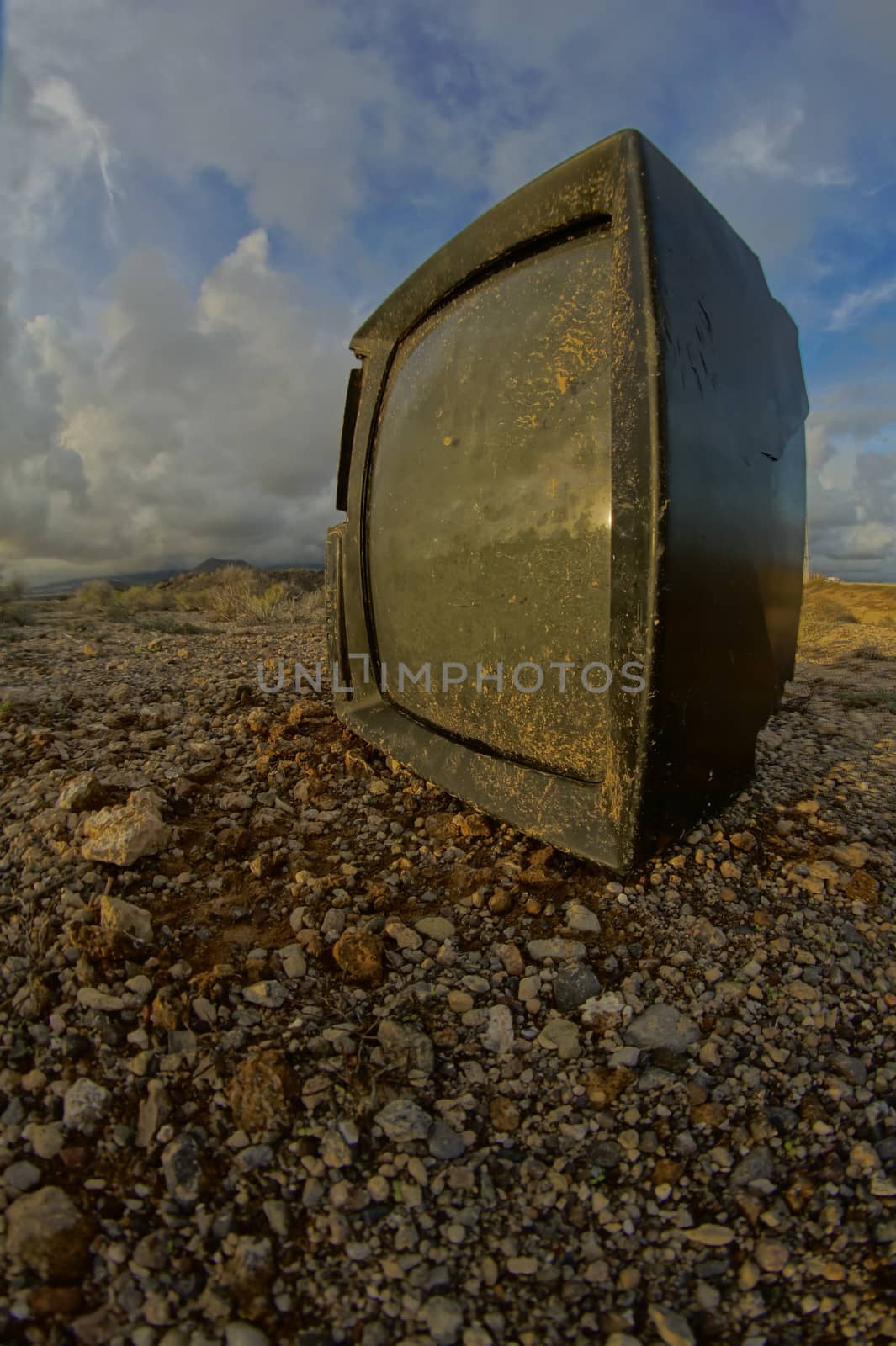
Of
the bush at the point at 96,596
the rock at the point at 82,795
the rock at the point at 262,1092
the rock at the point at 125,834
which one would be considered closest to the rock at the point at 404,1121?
the rock at the point at 262,1092

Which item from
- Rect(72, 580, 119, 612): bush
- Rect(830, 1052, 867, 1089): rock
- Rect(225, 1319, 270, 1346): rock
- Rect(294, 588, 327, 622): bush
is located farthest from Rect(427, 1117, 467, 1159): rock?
Rect(72, 580, 119, 612): bush

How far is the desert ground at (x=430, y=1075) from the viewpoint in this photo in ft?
2.27

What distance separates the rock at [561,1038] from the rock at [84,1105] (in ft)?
2.13

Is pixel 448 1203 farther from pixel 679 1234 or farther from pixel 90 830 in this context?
pixel 90 830

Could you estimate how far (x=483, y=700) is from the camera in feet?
4.69

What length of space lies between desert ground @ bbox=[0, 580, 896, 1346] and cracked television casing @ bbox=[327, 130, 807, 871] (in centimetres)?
24

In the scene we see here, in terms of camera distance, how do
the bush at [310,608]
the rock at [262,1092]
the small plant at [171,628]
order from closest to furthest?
the rock at [262,1092] → the small plant at [171,628] → the bush at [310,608]

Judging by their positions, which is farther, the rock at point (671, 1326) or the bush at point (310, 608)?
the bush at point (310, 608)

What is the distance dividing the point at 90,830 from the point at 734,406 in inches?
64.4

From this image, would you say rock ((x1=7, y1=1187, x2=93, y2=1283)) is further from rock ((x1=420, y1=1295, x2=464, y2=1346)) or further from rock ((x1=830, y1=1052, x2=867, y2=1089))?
rock ((x1=830, y1=1052, x2=867, y2=1089))

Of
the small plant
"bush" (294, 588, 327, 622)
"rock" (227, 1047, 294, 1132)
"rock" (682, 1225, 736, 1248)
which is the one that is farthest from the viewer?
"bush" (294, 588, 327, 622)

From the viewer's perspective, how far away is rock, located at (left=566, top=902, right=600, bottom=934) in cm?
125

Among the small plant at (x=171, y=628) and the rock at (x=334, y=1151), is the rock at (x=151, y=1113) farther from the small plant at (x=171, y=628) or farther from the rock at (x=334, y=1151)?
the small plant at (x=171, y=628)

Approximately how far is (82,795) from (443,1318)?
4.53 ft
